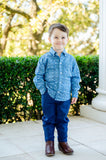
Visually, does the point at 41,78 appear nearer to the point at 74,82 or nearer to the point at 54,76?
the point at 54,76

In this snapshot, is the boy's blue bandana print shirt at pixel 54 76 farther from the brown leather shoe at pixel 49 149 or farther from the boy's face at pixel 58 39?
the brown leather shoe at pixel 49 149

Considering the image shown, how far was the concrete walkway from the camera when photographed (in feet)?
12.8

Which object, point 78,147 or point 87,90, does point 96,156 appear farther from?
point 87,90

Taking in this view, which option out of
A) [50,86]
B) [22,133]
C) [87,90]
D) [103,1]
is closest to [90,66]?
[87,90]

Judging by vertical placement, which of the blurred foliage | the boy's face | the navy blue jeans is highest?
the blurred foliage

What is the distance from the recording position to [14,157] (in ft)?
12.6

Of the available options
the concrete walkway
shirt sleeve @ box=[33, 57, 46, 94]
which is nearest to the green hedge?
the concrete walkway

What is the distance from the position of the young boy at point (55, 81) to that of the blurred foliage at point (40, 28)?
8178mm

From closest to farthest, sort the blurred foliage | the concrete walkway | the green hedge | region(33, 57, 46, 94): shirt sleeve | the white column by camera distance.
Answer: region(33, 57, 46, 94): shirt sleeve
the concrete walkway
the green hedge
the white column
the blurred foliage

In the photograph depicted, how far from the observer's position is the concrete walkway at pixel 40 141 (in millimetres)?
3895

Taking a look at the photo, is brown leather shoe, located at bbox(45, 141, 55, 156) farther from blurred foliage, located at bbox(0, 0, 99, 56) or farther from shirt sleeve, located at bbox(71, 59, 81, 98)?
blurred foliage, located at bbox(0, 0, 99, 56)

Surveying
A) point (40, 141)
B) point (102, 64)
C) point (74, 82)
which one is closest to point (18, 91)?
point (40, 141)

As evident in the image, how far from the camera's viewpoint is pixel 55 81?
3.77 m

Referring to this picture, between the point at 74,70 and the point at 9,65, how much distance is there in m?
2.07
